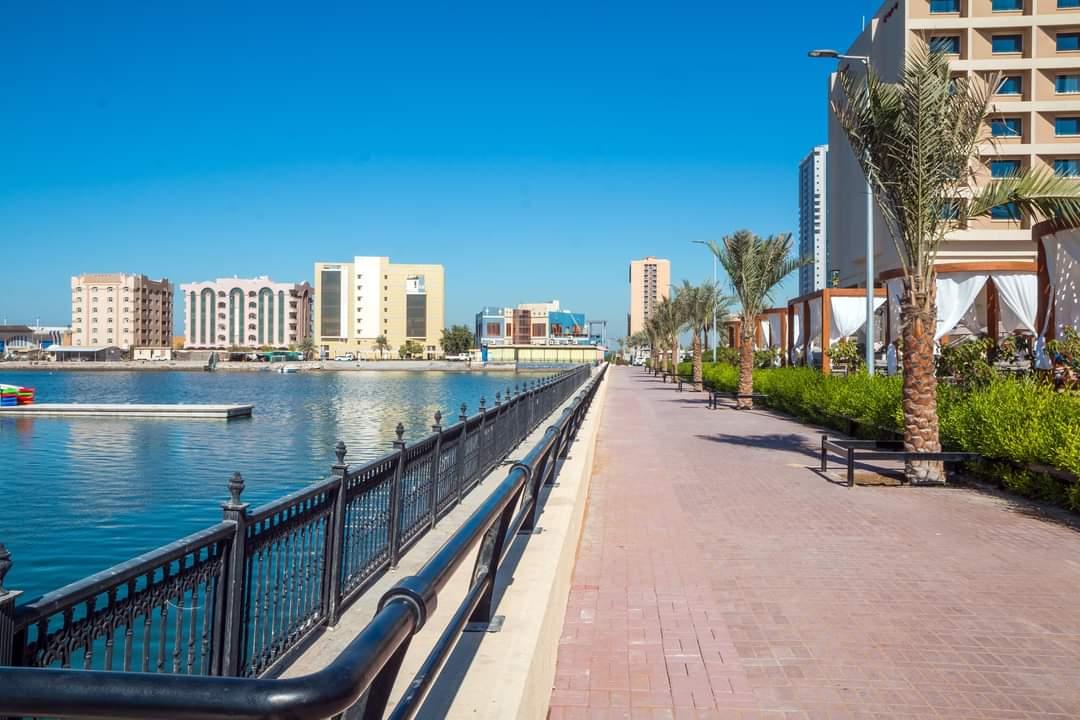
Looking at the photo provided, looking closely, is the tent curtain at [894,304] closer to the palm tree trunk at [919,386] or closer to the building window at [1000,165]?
the palm tree trunk at [919,386]

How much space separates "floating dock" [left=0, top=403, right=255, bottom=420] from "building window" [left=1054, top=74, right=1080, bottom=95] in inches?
1800

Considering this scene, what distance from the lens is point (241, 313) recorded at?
17500 cm

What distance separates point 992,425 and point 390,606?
11.7 m

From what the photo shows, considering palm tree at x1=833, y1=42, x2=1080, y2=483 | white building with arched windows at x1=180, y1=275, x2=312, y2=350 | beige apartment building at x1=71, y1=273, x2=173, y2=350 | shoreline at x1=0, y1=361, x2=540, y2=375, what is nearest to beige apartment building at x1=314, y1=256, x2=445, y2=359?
white building with arched windows at x1=180, y1=275, x2=312, y2=350

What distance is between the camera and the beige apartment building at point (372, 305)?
537ft

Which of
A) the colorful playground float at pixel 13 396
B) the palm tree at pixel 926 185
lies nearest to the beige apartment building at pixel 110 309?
the colorful playground float at pixel 13 396

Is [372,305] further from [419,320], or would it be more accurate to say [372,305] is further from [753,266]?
[753,266]

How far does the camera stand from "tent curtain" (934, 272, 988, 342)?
2667 centimetres

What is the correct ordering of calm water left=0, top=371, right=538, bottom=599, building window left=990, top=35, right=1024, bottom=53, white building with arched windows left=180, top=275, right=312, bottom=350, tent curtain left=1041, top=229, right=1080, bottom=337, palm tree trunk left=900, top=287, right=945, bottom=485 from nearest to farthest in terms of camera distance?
calm water left=0, top=371, right=538, bottom=599 < palm tree trunk left=900, top=287, right=945, bottom=485 < tent curtain left=1041, top=229, right=1080, bottom=337 < building window left=990, top=35, right=1024, bottom=53 < white building with arched windows left=180, top=275, right=312, bottom=350

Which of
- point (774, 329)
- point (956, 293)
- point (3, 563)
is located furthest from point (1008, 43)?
point (3, 563)

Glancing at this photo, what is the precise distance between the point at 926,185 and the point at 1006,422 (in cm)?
373

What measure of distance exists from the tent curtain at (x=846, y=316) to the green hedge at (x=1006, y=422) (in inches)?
493

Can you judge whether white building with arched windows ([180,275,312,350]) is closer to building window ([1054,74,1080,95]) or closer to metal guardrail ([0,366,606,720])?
building window ([1054,74,1080,95])

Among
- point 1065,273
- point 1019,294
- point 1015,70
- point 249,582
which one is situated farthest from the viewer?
point 1015,70
